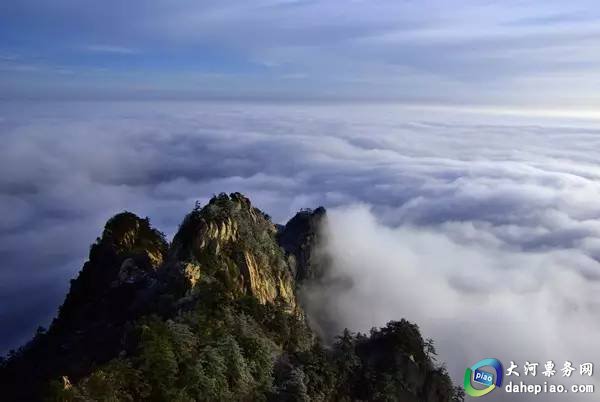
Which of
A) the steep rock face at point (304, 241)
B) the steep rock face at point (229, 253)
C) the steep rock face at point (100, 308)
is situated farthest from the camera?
the steep rock face at point (304, 241)

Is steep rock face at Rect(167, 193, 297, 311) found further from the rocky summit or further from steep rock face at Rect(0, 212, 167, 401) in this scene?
steep rock face at Rect(0, 212, 167, 401)

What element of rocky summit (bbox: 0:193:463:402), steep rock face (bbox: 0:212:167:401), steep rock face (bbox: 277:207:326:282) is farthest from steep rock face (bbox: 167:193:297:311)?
steep rock face (bbox: 277:207:326:282)

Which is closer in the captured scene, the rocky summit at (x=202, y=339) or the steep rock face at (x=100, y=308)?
the rocky summit at (x=202, y=339)

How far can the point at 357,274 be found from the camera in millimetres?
59938

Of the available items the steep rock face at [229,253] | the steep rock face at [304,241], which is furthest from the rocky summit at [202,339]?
the steep rock face at [304,241]

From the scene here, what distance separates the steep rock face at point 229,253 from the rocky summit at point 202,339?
72 millimetres

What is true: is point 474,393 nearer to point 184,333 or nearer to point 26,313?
point 184,333

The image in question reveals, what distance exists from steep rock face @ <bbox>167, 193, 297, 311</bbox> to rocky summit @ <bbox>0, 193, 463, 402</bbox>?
7cm

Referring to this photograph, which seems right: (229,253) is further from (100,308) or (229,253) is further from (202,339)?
(202,339)

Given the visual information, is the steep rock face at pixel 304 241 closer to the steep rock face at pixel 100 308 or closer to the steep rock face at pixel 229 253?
the steep rock face at pixel 100 308

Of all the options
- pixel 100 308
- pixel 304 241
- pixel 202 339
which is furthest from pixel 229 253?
pixel 304 241

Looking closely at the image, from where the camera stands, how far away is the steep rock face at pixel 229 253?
91.5ft

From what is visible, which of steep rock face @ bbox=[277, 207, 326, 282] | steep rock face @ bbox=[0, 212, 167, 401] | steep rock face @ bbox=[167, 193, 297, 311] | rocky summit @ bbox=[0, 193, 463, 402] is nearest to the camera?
rocky summit @ bbox=[0, 193, 463, 402]

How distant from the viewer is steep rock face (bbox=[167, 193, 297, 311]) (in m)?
27.9
